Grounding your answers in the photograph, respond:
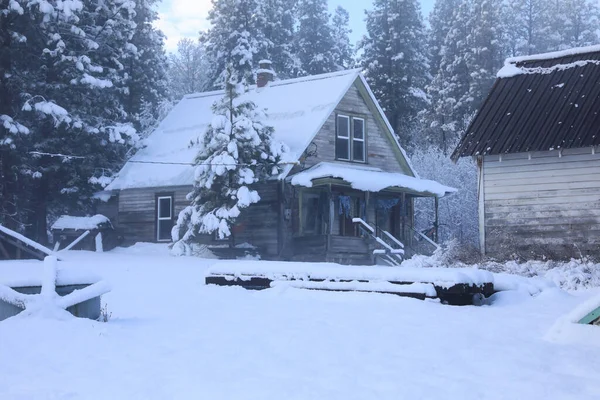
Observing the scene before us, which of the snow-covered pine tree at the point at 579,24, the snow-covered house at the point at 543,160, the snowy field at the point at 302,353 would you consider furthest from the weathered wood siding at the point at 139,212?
Result: the snow-covered pine tree at the point at 579,24

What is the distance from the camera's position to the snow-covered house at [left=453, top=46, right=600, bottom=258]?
17391mm

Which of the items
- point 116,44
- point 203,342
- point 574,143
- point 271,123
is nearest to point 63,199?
point 116,44

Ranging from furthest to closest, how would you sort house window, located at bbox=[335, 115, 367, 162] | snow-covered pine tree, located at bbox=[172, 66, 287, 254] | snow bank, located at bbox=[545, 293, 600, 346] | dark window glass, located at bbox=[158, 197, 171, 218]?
1. dark window glass, located at bbox=[158, 197, 171, 218]
2. house window, located at bbox=[335, 115, 367, 162]
3. snow-covered pine tree, located at bbox=[172, 66, 287, 254]
4. snow bank, located at bbox=[545, 293, 600, 346]

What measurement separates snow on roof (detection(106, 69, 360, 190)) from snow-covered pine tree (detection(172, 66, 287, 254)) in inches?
29.1

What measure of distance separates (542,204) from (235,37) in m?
30.6

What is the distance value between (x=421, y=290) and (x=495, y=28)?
39.9 metres

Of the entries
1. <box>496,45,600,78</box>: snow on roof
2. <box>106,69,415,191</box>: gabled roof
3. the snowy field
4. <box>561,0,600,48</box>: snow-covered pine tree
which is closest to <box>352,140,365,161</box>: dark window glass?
<box>106,69,415,191</box>: gabled roof

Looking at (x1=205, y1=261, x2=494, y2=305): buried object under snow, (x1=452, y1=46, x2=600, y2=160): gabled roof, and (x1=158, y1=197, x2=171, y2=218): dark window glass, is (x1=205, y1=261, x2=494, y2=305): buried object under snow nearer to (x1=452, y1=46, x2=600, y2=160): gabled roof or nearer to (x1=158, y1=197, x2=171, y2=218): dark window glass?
(x1=452, y1=46, x2=600, y2=160): gabled roof

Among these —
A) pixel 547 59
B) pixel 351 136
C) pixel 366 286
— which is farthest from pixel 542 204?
pixel 351 136

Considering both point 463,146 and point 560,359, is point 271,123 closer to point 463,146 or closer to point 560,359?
point 463,146

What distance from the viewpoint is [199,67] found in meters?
68.5

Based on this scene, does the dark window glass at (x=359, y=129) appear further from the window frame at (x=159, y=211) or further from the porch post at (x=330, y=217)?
the window frame at (x=159, y=211)

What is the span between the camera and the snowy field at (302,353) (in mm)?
5465

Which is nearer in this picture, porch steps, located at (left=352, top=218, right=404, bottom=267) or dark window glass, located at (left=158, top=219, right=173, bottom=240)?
porch steps, located at (left=352, top=218, right=404, bottom=267)
